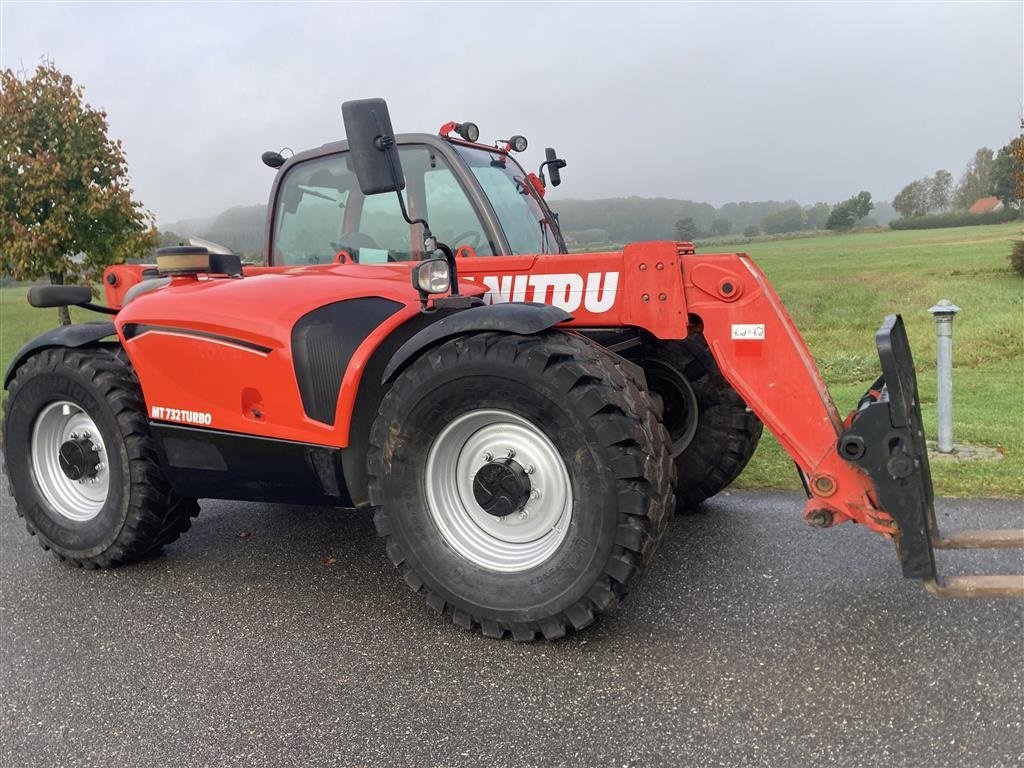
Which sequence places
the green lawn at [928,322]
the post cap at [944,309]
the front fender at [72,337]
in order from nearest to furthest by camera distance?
the front fender at [72,337]
the post cap at [944,309]
the green lawn at [928,322]

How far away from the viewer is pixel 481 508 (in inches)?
128

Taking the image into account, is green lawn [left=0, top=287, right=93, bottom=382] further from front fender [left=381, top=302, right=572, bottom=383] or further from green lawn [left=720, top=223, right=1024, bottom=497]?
front fender [left=381, top=302, right=572, bottom=383]

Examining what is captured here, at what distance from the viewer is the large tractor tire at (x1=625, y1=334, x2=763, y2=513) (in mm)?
4422

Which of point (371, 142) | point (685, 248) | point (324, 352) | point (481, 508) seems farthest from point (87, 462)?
point (685, 248)

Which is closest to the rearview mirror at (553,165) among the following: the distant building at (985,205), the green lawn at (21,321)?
the green lawn at (21,321)

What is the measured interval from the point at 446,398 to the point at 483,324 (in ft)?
1.07

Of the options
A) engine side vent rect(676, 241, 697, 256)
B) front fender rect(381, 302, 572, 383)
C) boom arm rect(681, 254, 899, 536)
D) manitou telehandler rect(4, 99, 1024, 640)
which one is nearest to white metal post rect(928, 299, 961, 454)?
manitou telehandler rect(4, 99, 1024, 640)

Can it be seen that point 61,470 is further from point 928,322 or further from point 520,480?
point 928,322

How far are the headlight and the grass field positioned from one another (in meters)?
1.52

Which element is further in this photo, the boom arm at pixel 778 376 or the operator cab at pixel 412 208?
the operator cab at pixel 412 208

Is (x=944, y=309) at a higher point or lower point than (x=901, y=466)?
higher

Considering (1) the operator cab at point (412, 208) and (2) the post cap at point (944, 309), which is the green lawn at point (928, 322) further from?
(1) the operator cab at point (412, 208)

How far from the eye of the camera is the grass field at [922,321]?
5707 mm

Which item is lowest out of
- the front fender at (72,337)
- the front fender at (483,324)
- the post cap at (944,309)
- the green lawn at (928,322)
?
the green lawn at (928,322)
